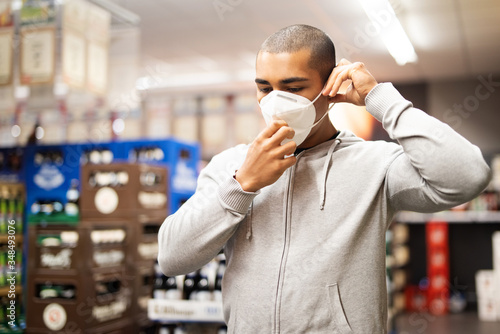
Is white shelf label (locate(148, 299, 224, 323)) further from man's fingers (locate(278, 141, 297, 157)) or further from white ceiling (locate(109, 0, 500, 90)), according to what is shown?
white ceiling (locate(109, 0, 500, 90))

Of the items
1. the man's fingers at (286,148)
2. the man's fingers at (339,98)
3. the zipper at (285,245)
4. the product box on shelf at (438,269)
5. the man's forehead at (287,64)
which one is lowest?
the product box on shelf at (438,269)

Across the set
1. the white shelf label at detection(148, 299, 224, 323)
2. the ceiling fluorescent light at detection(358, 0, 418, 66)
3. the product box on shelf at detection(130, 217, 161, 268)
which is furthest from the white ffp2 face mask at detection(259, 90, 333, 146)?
the ceiling fluorescent light at detection(358, 0, 418, 66)

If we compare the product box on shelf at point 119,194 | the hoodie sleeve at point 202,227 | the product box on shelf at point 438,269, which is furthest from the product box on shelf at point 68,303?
the product box on shelf at point 438,269

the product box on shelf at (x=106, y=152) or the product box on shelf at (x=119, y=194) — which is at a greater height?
the product box on shelf at (x=106, y=152)

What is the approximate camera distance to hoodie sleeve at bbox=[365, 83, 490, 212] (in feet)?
4.17

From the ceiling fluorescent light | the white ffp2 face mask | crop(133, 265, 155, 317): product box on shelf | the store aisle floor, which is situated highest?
the ceiling fluorescent light

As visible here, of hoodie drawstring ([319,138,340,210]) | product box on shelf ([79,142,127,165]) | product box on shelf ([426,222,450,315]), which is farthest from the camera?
product box on shelf ([426,222,450,315])

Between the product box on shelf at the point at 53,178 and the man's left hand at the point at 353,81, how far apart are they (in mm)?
4401

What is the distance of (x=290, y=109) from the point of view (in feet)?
4.59

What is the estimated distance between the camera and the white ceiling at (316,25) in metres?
6.22

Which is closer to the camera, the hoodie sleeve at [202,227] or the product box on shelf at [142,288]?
the hoodie sleeve at [202,227]

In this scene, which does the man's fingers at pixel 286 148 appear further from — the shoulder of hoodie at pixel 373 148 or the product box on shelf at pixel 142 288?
the product box on shelf at pixel 142 288

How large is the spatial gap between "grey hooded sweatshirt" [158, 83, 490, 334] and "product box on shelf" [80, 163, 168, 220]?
9.40ft

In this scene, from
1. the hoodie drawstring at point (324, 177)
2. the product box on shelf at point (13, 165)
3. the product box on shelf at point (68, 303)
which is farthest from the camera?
the product box on shelf at point (13, 165)
